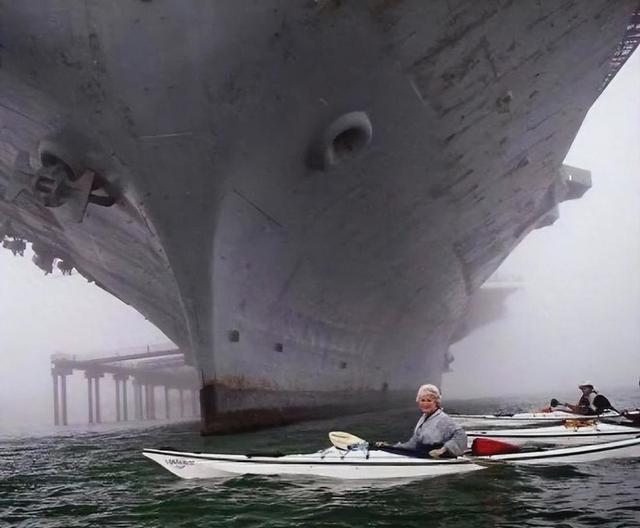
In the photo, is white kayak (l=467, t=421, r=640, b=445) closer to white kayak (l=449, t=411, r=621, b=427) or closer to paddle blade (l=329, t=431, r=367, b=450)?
white kayak (l=449, t=411, r=621, b=427)

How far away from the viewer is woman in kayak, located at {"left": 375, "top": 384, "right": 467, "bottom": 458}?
307 inches

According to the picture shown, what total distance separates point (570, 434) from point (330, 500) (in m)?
6.12

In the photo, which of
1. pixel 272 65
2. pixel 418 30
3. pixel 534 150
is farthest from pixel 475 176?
pixel 272 65

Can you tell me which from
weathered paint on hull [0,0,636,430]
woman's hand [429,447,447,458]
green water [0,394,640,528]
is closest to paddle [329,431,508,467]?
green water [0,394,640,528]

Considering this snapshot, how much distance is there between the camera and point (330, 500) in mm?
6816

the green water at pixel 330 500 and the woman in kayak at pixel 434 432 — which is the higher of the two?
the woman in kayak at pixel 434 432

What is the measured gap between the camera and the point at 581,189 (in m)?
24.6

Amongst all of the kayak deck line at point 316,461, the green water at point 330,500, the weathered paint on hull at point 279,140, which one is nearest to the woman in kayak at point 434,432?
the kayak deck line at point 316,461

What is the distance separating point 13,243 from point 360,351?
11121 mm

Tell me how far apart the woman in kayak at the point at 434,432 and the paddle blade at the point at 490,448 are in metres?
0.41

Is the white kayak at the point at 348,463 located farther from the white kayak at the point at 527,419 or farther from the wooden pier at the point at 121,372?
the wooden pier at the point at 121,372

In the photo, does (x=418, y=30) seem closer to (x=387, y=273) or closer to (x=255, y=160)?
(x=255, y=160)

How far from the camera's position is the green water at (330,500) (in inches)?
235

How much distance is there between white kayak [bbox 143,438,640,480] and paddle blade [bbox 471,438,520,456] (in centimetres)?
16
